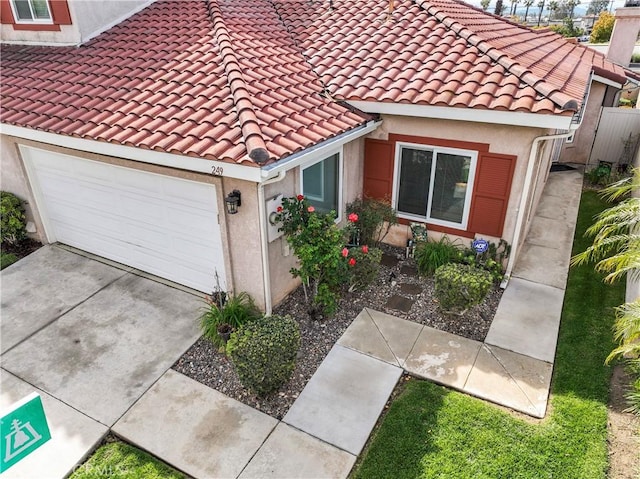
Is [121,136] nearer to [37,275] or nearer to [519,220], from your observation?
[37,275]

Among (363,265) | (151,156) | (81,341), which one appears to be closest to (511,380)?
(363,265)

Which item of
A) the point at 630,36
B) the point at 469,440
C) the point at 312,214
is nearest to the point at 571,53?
the point at 630,36

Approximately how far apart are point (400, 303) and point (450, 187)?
8.93 ft

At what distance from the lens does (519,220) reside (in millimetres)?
8453

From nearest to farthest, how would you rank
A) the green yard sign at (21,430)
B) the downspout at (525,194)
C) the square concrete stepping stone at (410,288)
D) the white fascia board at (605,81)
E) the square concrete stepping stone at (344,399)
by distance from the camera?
the green yard sign at (21,430)
the square concrete stepping stone at (344,399)
the downspout at (525,194)
the square concrete stepping stone at (410,288)
the white fascia board at (605,81)

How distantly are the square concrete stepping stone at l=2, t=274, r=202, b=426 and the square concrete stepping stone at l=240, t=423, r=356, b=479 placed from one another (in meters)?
2.17

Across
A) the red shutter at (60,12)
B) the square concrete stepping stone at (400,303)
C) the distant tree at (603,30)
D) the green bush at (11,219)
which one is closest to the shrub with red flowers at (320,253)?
the square concrete stepping stone at (400,303)

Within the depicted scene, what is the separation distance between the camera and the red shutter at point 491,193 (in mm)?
8234

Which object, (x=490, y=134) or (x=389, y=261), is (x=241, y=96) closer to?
(x=490, y=134)

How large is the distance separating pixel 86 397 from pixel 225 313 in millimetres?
2316

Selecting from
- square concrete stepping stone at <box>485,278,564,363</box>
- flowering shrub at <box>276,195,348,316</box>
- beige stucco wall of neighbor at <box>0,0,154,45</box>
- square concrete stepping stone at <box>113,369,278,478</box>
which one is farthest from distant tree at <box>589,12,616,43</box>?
square concrete stepping stone at <box>113,369,278,478</box>

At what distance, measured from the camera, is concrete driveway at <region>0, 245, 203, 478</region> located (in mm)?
5836

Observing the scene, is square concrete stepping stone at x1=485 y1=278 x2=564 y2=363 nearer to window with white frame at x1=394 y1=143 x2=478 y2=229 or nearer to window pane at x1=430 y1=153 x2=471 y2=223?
window with white frame at x1=394 y1=143 x2=478 y2=229

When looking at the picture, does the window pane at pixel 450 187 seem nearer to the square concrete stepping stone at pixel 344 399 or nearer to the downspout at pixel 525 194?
the downspout at pixel 525 194
